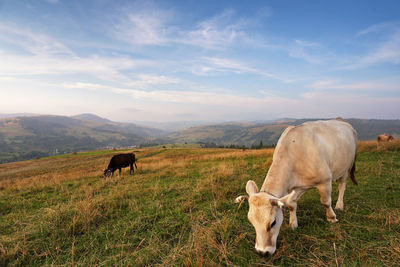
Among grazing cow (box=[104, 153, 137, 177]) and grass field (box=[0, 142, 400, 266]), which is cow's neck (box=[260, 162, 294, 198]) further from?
grazing cow (box=[104, 153, 137, 177])

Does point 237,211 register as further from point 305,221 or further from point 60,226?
point 60,226

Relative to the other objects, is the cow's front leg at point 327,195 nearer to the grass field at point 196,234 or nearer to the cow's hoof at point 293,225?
the grass field at point 196,234

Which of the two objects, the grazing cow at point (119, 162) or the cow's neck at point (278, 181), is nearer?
the cow's neck at point (278, 181)

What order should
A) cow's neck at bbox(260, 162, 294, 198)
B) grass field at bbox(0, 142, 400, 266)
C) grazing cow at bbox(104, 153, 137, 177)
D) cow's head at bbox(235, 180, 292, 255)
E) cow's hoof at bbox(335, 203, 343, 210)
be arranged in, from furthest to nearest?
grazing cow at bbox(104, 153, 137, 177), cow's hoof at bbox(335, 203, 343, 210), cow's neck at bbox(260, 162, 294, 198), grass field at bbox(0, 142, 400, 266), cow's head at bbox(235, 180, 292, 255)

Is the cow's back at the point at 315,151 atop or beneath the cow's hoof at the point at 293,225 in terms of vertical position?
atop

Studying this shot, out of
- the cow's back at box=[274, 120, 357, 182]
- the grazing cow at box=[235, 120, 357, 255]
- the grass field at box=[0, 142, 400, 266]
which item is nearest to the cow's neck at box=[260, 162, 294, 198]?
the grazing cow at box=[235, 120, 357, 255]

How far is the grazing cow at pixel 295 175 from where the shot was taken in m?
3.42

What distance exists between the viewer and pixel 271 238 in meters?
3.48

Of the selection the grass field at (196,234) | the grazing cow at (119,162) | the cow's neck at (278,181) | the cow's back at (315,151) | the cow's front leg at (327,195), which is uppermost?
the cow's back at (315,151)

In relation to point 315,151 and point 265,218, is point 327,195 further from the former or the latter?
point 265,218

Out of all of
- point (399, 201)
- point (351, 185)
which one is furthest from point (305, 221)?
point (351, 185)

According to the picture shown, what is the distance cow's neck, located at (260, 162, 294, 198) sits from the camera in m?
4.06

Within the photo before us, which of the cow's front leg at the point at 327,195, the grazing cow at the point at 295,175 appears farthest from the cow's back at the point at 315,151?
the cow's front leg at the point at 327,195

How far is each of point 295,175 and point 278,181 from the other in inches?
29.9
